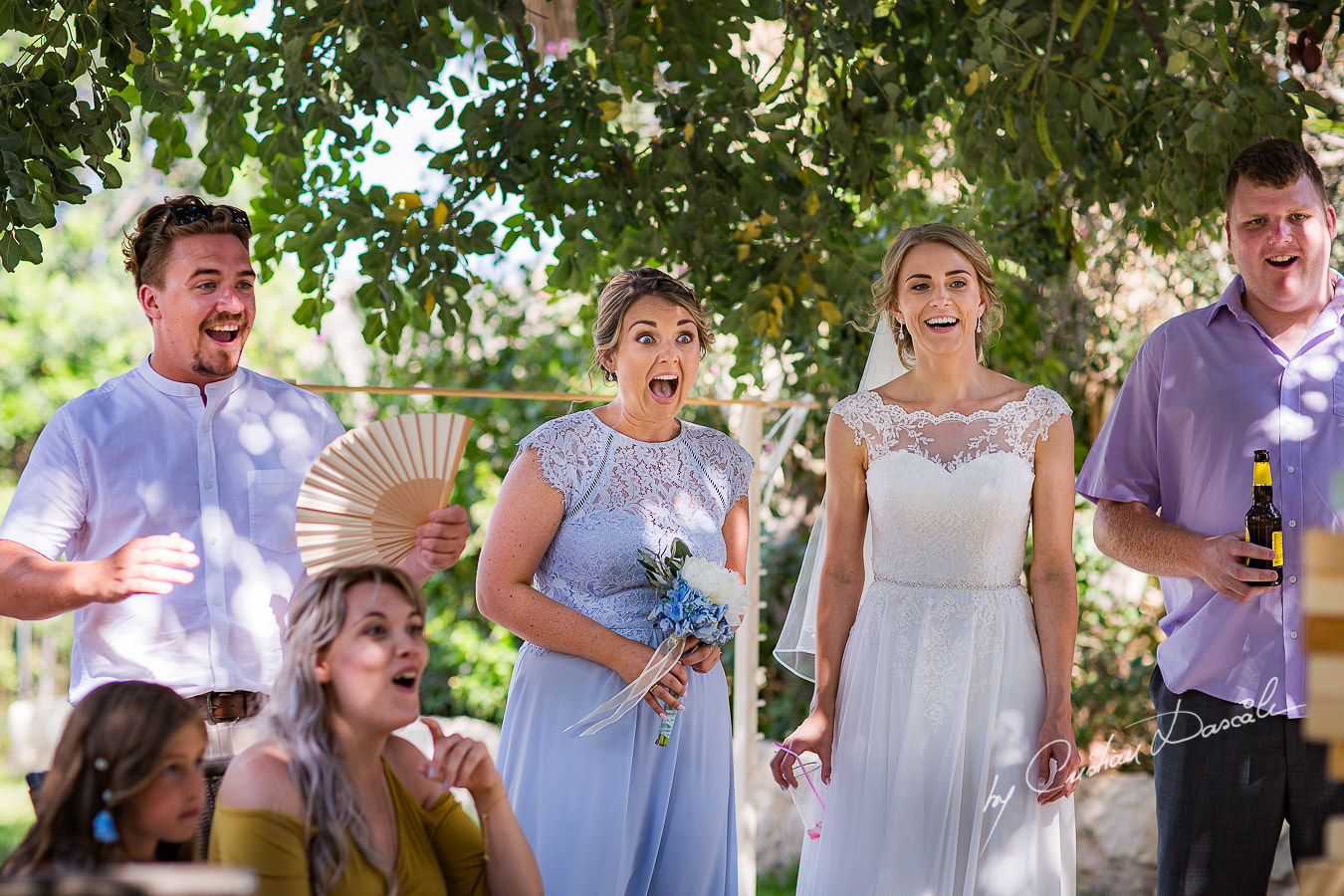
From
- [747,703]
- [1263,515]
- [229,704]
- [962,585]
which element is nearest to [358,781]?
[229,704]

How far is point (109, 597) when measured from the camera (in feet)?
8.16

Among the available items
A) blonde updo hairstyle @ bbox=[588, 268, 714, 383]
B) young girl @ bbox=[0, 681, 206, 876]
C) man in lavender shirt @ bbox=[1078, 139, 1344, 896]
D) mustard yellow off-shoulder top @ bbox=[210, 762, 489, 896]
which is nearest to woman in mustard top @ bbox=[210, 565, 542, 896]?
mustard yellow off-shoulder top @ bbox=[210, 762, 489, 896]

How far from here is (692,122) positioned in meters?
3.99

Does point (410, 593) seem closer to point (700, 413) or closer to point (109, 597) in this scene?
point (109, 597)

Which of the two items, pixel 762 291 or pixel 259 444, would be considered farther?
pixel 762 291

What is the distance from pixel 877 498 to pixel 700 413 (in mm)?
3783

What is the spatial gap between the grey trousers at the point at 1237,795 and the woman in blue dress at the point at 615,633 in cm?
105

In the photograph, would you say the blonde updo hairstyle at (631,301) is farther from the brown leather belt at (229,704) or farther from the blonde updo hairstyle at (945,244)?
the brown leather belt at (229,704)

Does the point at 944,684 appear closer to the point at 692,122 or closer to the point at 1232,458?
the point at 1232,458

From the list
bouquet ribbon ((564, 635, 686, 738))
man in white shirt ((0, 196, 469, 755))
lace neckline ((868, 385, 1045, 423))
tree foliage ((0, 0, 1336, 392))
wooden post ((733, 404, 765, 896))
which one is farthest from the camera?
wooden post ((733, 404, 765, 896))

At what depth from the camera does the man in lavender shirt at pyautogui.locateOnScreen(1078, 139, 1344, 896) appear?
2.84m

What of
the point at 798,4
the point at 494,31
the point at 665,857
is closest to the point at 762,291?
the point at 798,4

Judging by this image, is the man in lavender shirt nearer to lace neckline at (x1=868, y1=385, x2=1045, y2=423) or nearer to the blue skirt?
lace neckline at (x1=868, y1=385, x2=1045, y2=423)

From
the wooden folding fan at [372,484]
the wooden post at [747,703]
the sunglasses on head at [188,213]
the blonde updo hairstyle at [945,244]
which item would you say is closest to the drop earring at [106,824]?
the wooden folding fan at [372,484]
